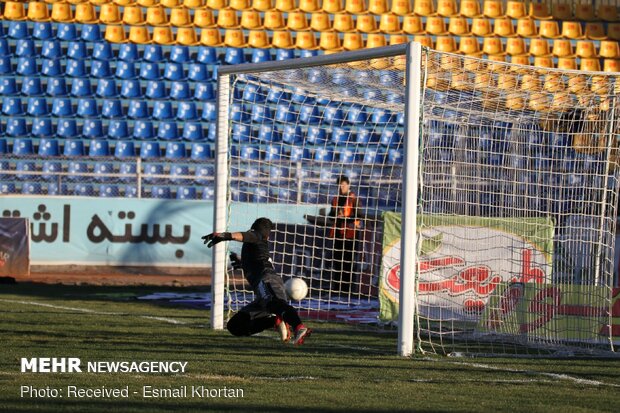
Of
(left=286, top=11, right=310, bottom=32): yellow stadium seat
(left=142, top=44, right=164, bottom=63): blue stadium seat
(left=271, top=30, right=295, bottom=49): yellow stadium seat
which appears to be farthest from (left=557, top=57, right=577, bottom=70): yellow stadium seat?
(left=142, top=44, right=164, bottom=63): blue stadium seat

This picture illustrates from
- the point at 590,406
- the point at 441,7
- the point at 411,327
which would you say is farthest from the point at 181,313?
the point at 441,7

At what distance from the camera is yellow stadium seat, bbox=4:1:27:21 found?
27469 mm

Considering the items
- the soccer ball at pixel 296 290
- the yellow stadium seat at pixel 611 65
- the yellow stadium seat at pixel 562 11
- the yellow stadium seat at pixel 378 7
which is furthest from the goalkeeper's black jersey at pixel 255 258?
the yellow stadium seat at pixel 562 11

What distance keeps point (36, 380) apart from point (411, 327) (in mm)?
3929

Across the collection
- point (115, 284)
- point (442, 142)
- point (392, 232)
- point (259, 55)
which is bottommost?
point (115, 284)

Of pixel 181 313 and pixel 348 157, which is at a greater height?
pixel 348 157

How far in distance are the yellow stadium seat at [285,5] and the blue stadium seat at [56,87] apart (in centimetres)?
587

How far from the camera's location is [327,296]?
55.1 ft

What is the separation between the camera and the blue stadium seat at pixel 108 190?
75.1 ft

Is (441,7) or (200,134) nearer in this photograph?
(200,134)

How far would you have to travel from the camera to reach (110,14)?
27.7 metres

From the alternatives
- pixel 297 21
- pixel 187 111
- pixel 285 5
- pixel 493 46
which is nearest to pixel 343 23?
pixel 297 21

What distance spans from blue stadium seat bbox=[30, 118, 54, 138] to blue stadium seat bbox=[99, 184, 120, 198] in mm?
3073

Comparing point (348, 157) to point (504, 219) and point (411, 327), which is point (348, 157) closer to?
point (504, 219)
